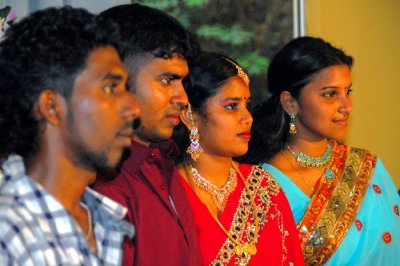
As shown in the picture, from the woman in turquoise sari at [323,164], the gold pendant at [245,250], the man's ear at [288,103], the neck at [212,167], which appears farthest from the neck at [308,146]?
the gold pendant at [245,250]

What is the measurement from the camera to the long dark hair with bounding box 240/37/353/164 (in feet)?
A: 9.96

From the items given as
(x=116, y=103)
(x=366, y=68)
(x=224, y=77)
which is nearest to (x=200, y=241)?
(x=224, y=77)

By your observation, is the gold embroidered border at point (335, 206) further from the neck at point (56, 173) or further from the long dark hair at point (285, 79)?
the neck at point (56, 173)

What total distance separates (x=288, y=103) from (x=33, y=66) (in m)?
1.63

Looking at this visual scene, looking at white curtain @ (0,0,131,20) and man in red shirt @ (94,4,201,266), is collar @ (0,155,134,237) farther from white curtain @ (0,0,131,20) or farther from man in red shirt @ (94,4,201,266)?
white curtain @ (0,0,131,20)

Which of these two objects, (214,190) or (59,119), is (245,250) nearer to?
(214,190)

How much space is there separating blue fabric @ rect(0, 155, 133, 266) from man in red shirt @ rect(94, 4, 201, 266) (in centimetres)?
25

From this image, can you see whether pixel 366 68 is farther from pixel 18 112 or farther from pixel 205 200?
pixel 18 112

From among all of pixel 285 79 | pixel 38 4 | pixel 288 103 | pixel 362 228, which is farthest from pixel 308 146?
pixel 38 4

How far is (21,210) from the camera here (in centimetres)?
156

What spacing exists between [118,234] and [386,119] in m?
3.05

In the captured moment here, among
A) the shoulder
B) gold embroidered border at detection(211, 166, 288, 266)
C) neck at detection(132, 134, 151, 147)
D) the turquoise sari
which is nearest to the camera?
the shoulder

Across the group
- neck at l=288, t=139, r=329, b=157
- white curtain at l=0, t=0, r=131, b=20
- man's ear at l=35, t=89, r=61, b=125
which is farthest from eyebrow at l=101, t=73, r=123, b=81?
neck at l=288, t=139, r=329, b=157

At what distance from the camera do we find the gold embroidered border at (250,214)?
2.41m
